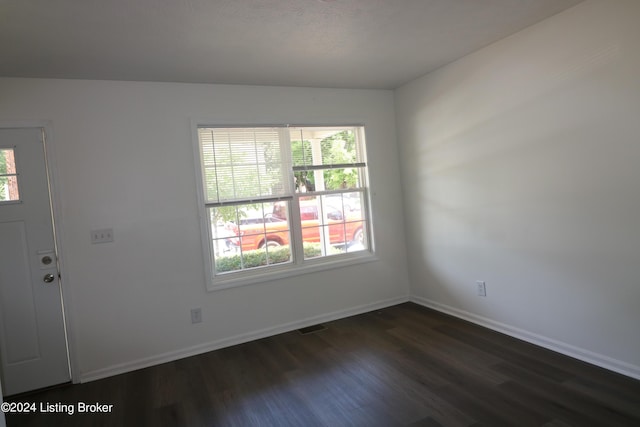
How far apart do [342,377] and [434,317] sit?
4.88ft

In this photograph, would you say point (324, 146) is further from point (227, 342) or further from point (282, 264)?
point (227, 342)

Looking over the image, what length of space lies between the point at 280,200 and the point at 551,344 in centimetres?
267

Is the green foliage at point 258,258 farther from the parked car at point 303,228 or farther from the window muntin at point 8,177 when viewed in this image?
the window muntin at point 8,177

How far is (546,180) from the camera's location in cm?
291

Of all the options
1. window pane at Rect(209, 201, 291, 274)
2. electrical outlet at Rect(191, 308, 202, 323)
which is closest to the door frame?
electrical outlet at Rect(191, 308, 202, 323)

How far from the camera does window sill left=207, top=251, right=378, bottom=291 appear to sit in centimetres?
365

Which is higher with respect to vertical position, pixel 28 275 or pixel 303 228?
pixel 303 228

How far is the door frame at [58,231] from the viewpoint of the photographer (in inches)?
120

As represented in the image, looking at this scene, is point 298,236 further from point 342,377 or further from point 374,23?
point 374,23

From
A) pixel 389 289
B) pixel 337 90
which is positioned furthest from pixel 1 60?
pixel 389 289

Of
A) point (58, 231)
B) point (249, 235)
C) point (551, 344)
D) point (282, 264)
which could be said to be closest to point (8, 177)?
point (58, 231)

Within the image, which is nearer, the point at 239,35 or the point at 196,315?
the point at 239,35

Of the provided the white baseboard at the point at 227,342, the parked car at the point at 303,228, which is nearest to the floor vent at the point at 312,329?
the white baseboard at the point at 227,342

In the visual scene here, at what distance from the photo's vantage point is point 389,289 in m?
→ 4.45
